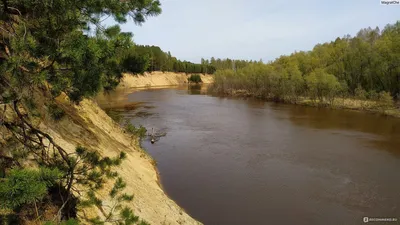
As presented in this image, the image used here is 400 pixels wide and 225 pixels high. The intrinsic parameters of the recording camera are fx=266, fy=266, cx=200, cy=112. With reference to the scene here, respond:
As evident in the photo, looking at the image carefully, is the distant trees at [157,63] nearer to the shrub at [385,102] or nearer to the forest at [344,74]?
Answer: the forest at [344,74]

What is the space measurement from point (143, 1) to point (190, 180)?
11.4 metres

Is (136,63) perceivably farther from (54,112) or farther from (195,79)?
(195,79)

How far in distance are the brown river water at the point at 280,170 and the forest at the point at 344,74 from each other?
16.6 metres

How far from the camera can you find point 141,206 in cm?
880

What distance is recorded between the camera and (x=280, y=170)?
1562 centimetres

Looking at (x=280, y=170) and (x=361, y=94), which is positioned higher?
(x=361, y=94)

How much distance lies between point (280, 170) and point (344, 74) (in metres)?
41.4

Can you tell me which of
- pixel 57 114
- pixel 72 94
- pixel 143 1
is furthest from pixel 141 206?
pixel 143 1

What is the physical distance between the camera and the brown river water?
37.3 ft

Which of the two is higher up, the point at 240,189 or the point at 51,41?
the point at 51,41

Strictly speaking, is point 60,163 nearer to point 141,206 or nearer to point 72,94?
point 72,94

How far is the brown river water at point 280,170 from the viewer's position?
11378 millimetres

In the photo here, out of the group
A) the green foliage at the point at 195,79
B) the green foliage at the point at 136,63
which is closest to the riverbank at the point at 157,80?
the green foliage at the point at 195,79


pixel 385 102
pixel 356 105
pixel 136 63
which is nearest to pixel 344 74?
pixel 356 105
